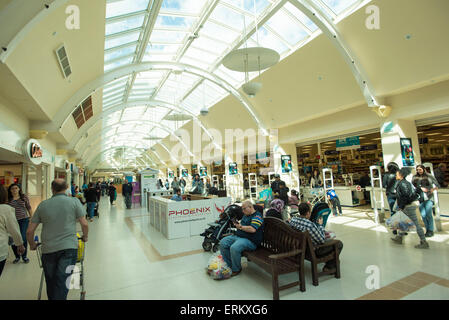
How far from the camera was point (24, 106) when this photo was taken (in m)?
7.36

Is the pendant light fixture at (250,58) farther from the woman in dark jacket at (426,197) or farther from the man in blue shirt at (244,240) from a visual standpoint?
the woman in dark jacket at (426,197)

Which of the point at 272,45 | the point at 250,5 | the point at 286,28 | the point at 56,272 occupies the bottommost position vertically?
the point at 56,272

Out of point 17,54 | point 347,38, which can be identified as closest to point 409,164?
point 347,38

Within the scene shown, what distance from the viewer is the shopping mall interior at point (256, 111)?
12.9 ft

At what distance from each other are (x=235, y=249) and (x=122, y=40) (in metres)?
10.1

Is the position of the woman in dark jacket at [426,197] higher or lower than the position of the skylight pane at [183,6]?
lower

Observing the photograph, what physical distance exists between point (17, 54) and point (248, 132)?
13838 mm

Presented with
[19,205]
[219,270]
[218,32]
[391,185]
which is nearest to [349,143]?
[391,185]

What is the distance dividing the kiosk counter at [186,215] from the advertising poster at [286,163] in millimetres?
7577

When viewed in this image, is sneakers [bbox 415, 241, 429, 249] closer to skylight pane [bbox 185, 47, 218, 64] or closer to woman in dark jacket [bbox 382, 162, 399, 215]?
A: woman in dark jacket [bbox 382, 162, 399, 215]

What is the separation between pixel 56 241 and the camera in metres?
2.69

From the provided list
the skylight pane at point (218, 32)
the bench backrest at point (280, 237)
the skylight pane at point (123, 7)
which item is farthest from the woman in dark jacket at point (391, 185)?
the skylight pane at point (123, 7)

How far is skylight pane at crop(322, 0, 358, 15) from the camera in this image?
775 cm

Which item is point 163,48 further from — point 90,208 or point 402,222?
point 402,222
